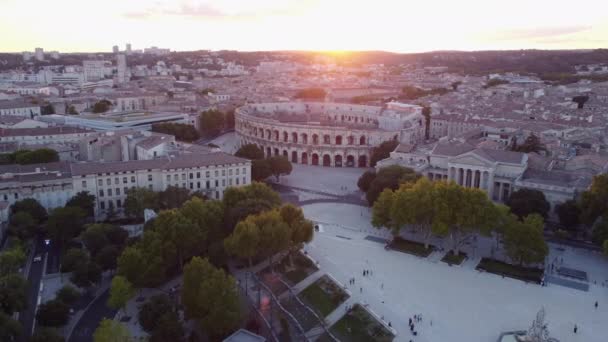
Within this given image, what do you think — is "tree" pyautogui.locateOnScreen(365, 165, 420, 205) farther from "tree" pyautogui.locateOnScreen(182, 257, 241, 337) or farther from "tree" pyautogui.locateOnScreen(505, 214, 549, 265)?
"tree" pyautogui.locateOnScreen(182, 257, 241, 337)

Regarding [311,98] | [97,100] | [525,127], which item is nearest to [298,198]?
[525,127]

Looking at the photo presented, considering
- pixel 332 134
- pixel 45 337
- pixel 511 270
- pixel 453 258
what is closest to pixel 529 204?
pixel 511 270

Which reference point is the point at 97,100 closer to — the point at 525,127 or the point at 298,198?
the point at 298,198

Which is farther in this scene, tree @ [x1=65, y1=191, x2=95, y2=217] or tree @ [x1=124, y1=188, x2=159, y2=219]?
tree @ [x1=124, y1=188, x2=159, y2=219]

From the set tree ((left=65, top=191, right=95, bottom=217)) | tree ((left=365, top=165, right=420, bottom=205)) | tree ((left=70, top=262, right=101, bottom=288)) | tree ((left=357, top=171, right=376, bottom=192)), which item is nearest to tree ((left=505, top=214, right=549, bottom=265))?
tree ((left=365, top=165, right=420, bottom=205))

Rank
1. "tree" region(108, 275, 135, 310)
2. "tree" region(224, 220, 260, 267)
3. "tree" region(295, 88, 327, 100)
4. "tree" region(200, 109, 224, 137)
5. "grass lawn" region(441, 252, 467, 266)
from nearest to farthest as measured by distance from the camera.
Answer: "tree" region(108, 275, 135, 310), "tree" region(224, 220, 260, 267), "grass lawn" region(441, 252, 467, 266), "tree" region(200, 109, 224, 137), "tree" region(295, 88, 327, 100)

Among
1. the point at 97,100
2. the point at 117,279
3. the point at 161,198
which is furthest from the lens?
the point at 97,100
